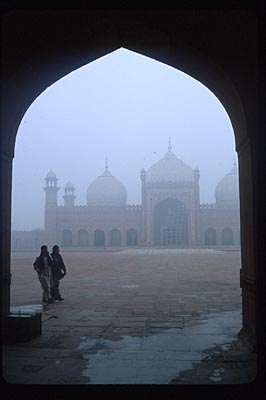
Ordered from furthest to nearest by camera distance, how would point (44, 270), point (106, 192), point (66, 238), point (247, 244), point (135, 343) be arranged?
1. point (106, 192)
2. point (66, 238)
3. point (44, 270)
4. point (247, 244)
5. point (135, 343)

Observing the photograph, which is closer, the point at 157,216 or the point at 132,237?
the point at 157,216

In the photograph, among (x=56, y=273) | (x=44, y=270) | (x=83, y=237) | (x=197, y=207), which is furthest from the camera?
(x=83, y=237)

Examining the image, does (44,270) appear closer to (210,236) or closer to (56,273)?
(56,273)

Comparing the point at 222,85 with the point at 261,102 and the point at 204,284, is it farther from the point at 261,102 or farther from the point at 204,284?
the point at 204,284

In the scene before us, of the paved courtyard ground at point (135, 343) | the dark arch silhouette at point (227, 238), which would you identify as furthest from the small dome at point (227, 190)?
the paved courtyard ground at point (135, 343)

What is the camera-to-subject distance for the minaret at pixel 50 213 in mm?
51406

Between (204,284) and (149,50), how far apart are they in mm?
7088

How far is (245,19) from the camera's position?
15.3ft

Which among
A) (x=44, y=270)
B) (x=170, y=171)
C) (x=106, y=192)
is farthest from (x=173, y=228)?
(x=44, y=270)

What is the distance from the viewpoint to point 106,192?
5288cm

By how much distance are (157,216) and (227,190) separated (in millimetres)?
8599

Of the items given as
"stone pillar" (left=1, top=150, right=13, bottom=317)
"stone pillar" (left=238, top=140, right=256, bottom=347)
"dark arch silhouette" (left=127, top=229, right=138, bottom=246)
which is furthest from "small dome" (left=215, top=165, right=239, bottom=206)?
"stone pillar" (left=1, top=150, right=13, bottom=317)

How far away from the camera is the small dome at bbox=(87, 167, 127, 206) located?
52275 millimetres

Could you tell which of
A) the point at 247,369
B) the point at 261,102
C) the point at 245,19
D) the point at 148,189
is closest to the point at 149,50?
the point at 245,19
